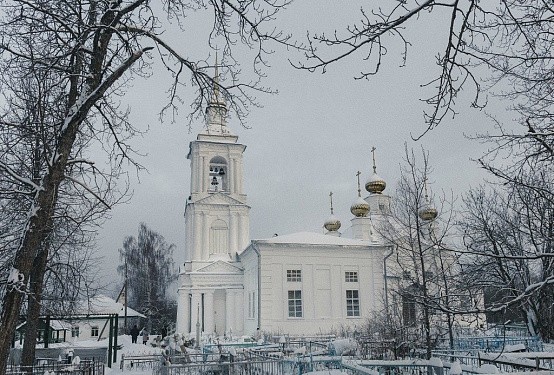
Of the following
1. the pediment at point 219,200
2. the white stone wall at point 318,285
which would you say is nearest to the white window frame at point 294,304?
the white stone wall at point 318,285

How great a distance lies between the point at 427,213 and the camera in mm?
16406

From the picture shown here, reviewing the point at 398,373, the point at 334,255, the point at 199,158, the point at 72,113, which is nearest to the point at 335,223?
the point at 334,255

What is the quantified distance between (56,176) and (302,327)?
26852mm

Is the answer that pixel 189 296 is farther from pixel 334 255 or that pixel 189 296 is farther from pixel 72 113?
pixel 72 113

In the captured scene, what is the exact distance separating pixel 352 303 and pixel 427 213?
60.5 feet

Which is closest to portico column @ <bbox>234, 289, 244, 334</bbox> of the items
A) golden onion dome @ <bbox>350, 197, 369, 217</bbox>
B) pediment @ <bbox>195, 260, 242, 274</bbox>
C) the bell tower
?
the bell tower

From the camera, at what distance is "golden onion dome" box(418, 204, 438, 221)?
585 inches

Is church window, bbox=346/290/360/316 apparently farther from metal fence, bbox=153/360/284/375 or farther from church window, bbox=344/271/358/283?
metal fence, bbox=153/360/284/375

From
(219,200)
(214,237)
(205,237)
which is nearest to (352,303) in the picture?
(214,237)

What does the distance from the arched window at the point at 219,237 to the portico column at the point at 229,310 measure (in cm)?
358

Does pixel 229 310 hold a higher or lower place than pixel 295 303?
lower

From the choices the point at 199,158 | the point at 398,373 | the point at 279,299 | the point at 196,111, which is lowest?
the point at 398,373

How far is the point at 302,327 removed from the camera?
31.6 m

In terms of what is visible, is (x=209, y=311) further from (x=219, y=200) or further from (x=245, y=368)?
(x=245, y=368)
